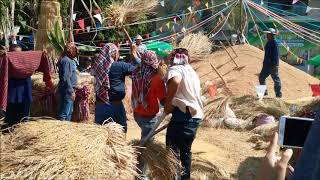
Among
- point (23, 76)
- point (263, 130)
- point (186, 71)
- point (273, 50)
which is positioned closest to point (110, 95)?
point (186, 71)

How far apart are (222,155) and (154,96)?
2180 millimetres

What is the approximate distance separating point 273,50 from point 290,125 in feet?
31.6

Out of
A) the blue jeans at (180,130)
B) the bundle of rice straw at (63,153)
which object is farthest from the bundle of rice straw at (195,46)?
the bundle of rice straw at (63,153)

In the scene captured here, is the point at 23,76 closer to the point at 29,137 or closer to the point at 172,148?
the point at 172,148

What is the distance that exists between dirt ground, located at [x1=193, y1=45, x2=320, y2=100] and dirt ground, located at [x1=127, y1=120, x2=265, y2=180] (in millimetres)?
3749

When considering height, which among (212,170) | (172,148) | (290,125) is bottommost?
(212,170)

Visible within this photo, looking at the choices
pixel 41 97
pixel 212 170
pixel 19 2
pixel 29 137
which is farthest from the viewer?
pixel 19 2

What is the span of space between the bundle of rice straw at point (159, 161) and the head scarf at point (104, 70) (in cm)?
103

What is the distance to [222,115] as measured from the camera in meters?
9.80

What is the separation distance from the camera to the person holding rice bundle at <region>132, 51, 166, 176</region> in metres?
5.73

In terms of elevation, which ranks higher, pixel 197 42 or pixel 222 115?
pixel 197 42

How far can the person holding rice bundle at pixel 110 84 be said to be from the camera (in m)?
5.95

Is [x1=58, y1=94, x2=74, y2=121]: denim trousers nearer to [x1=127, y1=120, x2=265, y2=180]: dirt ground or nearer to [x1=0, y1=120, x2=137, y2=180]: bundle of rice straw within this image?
[x1=127, y1=120, x2=265, y2=180]: dirt ground

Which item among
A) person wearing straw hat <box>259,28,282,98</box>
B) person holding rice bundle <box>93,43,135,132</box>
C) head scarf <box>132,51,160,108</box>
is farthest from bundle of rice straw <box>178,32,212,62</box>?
head scarf <box>132,51,160,108</box>
